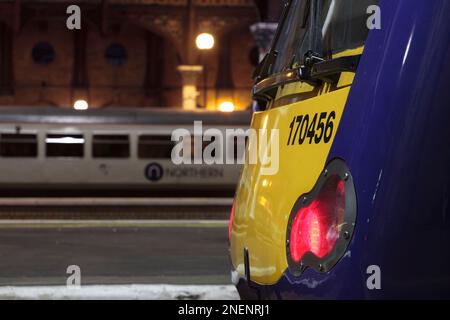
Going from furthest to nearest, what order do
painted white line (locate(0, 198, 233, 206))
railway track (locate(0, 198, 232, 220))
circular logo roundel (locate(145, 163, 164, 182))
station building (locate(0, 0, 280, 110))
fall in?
station building (locate(0, 0, 280, 110)) → circular logo roundel (locate(145, 163, 164, 182)) → painted white line (locate(0, 198, 233, 206)) → railway track (locate(0, 198, 232, 220))

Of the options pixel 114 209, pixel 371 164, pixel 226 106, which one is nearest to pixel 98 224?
pixel 114 209

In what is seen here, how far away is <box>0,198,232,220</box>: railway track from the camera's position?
16.9m

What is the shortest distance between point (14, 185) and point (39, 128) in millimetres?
1857

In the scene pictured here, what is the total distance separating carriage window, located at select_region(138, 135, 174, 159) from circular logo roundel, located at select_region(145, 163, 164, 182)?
269mm

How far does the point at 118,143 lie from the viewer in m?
23.8

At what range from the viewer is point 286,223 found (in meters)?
2.76

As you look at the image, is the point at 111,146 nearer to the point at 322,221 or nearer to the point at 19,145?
the point at 19,145

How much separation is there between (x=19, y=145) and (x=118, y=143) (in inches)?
109

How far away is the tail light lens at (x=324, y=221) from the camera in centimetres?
236

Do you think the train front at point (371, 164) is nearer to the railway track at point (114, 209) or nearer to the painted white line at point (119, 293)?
the painted white line at point (119, 293)

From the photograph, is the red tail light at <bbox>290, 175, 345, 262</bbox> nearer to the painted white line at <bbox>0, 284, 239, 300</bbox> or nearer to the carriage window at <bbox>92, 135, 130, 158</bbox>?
the painted white line at <bbox>0, 284, 239, 300</bbox>

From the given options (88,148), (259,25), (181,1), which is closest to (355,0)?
(259,25)

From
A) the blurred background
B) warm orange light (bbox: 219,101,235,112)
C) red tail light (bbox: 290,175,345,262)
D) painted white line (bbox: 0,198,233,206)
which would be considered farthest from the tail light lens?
warm orange light (bbox: 219,101,235,112)

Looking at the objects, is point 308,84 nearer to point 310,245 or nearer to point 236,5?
point 310,245
